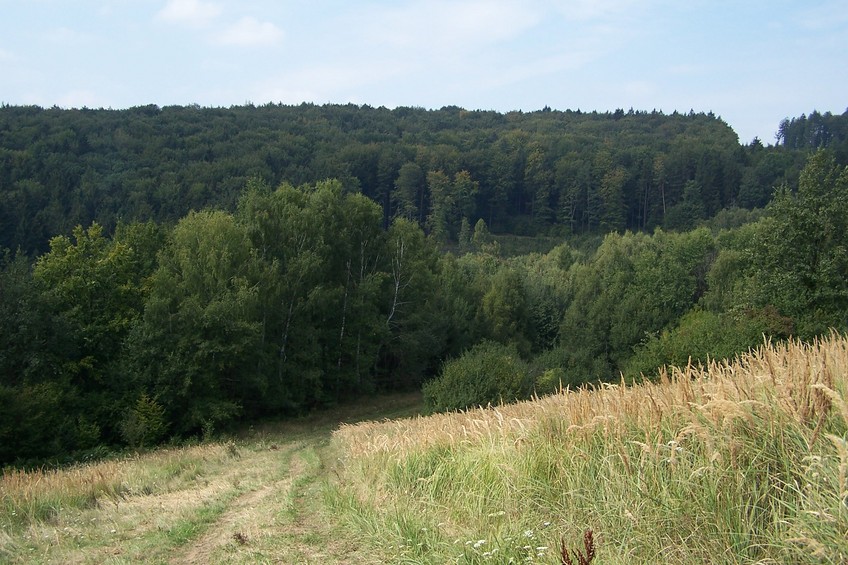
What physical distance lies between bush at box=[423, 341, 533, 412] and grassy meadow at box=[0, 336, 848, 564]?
73.6 feet

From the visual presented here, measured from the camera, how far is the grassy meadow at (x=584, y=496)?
4.05 meters

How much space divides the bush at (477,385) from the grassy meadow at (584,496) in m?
22.4

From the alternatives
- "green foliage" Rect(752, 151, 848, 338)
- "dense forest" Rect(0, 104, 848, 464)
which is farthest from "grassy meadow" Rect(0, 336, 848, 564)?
"green foliage" Rect(752, 151, 848, 338)

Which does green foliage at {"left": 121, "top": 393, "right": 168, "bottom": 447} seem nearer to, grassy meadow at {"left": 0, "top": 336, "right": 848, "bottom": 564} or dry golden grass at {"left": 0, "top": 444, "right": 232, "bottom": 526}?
dry golden grass at {"left": 0, "top": 444, "right": 232, "bottom": 526}

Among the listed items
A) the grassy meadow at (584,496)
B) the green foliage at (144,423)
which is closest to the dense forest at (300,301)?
the green foliage at (144,423)

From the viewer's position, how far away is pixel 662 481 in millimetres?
4613

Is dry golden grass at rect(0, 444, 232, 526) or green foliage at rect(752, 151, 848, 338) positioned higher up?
green foliage at rect(752, 151, 848, 338)

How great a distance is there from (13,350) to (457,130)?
159 meters

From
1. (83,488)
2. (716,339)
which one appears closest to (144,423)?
(83,488)

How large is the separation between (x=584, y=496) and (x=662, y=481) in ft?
2.28

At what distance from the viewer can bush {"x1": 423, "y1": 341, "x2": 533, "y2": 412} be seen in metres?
31.2

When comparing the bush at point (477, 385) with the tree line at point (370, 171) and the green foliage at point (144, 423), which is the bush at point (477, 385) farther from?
the tree line at point (370, 171)

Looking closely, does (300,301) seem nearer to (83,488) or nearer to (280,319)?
(280,319)

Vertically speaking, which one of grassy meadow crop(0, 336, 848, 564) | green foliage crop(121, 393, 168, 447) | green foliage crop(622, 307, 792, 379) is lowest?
green foliage crop(121, 393, 168, 447)
